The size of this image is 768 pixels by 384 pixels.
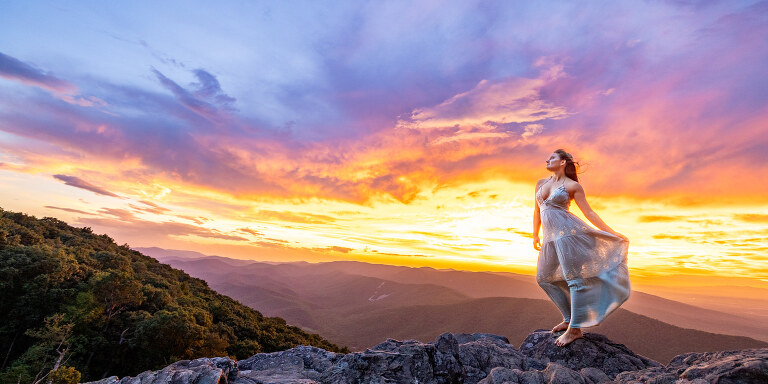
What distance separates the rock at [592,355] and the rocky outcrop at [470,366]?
2cm

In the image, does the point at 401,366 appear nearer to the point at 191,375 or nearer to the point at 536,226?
the point at 191,375

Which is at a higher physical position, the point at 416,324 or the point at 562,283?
the point at 562,283

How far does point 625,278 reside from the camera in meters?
7.30

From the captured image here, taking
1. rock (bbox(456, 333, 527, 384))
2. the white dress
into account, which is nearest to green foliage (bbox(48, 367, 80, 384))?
rock (bbox(456, 333, 527, 384))

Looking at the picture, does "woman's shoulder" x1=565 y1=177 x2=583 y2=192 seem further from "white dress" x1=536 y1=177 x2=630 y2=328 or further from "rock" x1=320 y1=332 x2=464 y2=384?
"rock" x1=320 y1=332 x2=464 y2=384

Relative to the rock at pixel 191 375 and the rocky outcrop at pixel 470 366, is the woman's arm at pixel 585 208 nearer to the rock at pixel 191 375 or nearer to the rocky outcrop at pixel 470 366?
the rocky outcrop at pixel 470 366

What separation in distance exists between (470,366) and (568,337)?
2.77 metres

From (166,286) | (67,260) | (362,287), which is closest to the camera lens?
(67,260)

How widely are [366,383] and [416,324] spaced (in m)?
88.7

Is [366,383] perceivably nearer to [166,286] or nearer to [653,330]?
[166,286]

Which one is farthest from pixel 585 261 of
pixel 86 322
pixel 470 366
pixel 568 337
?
pixel 86 322

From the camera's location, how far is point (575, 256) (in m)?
7.55

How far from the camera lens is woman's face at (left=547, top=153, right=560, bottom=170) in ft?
26.6

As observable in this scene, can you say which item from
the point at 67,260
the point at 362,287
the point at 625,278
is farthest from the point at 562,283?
the point at 362,287
